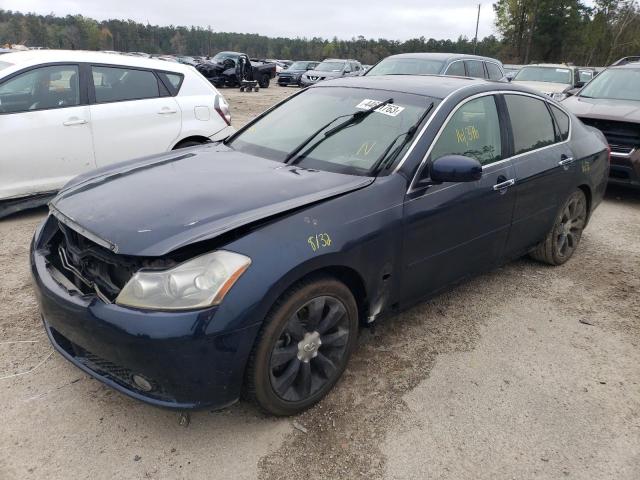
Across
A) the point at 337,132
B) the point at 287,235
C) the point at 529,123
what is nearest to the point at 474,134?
the point at 529,123

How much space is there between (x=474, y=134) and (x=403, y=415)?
73.4 inches

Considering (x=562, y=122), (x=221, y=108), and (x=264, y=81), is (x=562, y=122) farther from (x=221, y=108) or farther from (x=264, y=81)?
(x=264, y=81)

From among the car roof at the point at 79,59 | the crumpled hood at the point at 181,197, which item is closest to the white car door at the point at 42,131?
the car roof at the point at 79,59

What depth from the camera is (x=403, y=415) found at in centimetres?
271

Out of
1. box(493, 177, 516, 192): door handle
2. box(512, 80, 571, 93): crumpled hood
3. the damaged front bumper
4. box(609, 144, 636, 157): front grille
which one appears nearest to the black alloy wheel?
the damaged front bumper

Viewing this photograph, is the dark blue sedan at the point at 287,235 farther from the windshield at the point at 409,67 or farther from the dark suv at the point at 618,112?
the windshield at the point at 409,67

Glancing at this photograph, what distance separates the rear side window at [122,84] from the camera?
5.55 meters

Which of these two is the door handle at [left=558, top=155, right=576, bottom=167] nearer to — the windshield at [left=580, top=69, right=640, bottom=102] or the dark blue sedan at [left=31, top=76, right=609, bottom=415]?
the dark blue sedan at [left=31, top=76, right=609, bottom=415]

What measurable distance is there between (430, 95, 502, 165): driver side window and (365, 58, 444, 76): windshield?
5.79 meters

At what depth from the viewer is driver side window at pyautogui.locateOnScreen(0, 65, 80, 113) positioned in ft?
16.4

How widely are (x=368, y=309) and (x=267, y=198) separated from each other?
861 mm

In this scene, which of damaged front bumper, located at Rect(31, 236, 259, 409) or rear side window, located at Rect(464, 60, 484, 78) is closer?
damaged front bumper, located at Rect(31, 236, 259, 409)

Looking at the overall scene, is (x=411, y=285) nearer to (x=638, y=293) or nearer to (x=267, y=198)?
(x=267, y=198)

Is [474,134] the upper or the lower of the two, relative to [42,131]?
upper
